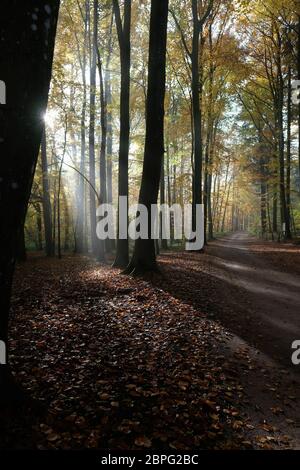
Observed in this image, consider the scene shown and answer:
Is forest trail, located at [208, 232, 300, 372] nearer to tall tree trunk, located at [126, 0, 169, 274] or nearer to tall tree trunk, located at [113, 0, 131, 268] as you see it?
tall tree trunk, located at [126, 0, 169, 274]

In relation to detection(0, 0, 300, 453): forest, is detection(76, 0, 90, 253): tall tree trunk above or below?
above

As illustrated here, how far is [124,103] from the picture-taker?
1180 centimetres

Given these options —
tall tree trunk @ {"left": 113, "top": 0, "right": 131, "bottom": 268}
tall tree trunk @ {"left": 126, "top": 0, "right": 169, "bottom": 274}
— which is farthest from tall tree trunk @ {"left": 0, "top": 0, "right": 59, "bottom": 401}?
tall tree trunk @ {"left": 113, "top": 0, "right": 131, "bottom": 268}

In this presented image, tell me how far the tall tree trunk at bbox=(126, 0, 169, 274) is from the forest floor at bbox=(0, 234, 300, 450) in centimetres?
120

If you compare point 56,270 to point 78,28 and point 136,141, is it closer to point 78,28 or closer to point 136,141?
point 136,141

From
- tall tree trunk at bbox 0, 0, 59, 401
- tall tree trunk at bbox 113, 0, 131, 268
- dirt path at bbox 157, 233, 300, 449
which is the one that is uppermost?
tall tree trunk at bbox 113, 0, 131, 268

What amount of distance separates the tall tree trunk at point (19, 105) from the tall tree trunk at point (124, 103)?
9183mm

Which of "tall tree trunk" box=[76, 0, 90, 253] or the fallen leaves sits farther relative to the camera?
"tall tree trunk" box=[76, 0, 90, 253]

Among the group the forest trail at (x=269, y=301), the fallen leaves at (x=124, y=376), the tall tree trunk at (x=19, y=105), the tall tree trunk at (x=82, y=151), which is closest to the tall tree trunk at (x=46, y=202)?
the tall tree trunk at (x=82, y=151)

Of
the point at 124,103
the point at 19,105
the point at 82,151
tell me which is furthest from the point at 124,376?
the point at 82,151

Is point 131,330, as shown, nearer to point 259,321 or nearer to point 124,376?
point 124,376

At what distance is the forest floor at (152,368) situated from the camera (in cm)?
330

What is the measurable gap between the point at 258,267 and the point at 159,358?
9766 mm

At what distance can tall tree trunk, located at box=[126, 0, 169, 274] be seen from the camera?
9.54 m
